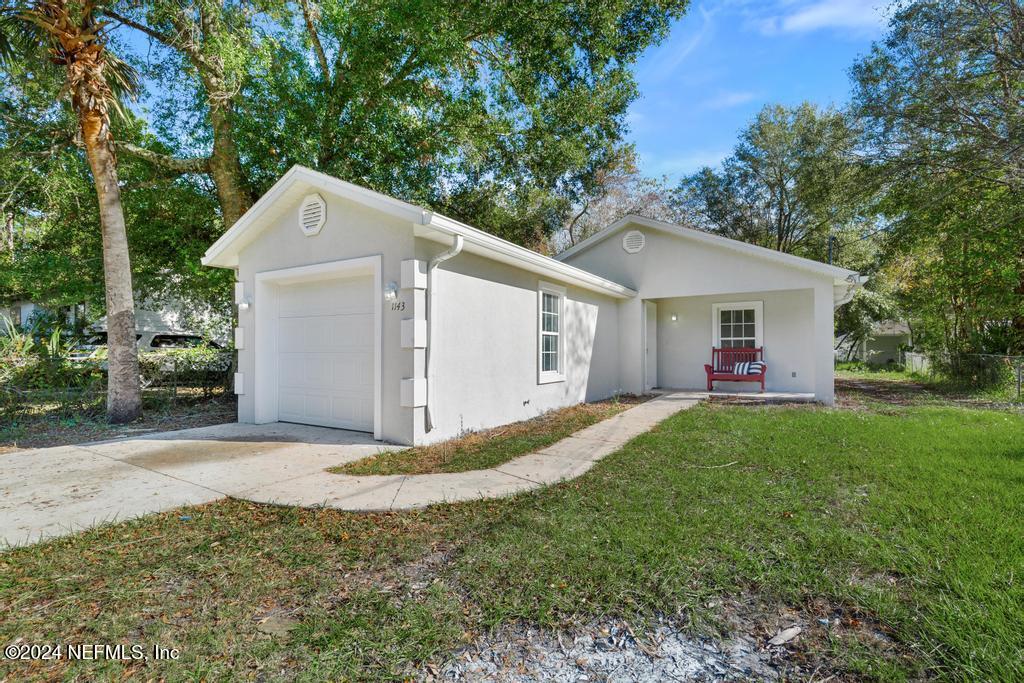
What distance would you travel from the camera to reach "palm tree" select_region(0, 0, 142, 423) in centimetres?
728

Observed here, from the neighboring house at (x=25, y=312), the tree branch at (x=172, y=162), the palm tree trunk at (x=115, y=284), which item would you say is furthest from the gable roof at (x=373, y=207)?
the neighboring house at (x=25, y=312)

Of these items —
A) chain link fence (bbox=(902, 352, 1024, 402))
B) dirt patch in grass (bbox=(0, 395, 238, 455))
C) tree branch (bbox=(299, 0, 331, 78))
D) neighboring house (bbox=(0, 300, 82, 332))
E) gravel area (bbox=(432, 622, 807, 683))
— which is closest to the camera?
gravel area (bbox=(432, 622, 807, 683))

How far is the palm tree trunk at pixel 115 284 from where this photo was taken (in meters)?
7.88

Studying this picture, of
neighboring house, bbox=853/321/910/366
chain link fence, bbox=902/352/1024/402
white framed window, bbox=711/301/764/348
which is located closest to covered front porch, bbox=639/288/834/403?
white framed window, bbox=711/301/764/348

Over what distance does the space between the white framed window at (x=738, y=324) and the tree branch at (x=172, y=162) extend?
40.1 ft

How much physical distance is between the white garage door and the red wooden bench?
26.8 feet

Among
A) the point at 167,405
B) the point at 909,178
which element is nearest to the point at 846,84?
the point at 909,178

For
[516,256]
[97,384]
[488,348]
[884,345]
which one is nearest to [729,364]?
[516,256]

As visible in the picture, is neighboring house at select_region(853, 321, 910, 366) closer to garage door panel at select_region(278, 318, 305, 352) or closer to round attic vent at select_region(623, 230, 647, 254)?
round attic vent at select_region(623, 230, 647, 254)

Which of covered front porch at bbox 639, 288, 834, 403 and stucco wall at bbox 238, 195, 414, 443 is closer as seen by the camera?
stucco wall at bbox 238, 195, 414, 443

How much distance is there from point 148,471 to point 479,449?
3.48 meters

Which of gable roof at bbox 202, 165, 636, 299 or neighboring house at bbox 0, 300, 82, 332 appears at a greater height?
gable roof at bbox 202, 165, 636, 299

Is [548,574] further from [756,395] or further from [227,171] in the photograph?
[227,171]

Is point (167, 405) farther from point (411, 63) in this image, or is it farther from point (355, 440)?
point (411, 63)
